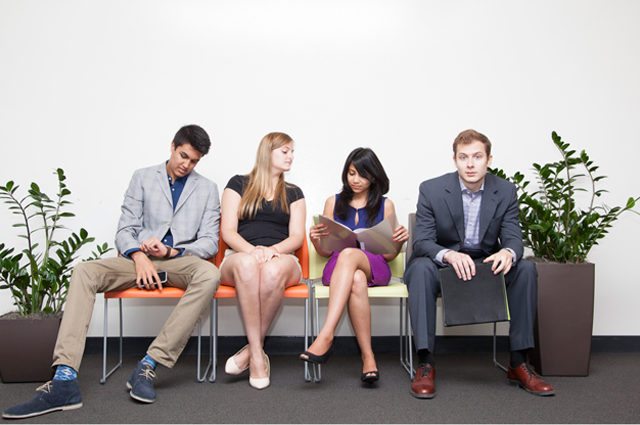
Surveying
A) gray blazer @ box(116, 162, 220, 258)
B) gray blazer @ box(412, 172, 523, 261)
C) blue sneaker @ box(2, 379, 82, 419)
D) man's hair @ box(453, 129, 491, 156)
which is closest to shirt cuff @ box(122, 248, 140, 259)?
gray blazer @ box(116, 162, 220, 258)

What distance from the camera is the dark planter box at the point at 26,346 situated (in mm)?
2613

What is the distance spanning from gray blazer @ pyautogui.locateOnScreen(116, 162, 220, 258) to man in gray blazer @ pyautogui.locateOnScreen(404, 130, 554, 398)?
3.55 ft

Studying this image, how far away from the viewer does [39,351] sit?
2.62 metres

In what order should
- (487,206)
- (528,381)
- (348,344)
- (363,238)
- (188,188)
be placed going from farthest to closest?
(348,344) → (188,188) → (363,238) → (487,206) → (528,381)

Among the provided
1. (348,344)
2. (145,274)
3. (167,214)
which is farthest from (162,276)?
(348,344)

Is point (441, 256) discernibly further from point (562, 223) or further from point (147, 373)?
point (147, 373)

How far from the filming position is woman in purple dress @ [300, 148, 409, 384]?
2.53 meters

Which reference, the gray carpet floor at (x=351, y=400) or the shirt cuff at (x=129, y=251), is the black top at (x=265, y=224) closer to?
the shirt cuff at (x=129, y=251)

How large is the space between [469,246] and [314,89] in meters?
1.43

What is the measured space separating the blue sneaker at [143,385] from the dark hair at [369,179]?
1.25 metres

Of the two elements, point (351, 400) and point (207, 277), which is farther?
point (207, 277)

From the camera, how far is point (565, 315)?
275 cm

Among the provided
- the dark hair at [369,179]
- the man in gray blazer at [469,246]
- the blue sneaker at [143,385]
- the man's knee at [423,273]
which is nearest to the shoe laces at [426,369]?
the man in gray blazer at [469,246]

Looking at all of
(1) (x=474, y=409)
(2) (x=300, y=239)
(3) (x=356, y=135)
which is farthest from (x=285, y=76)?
(1) (x=474, y=409)
